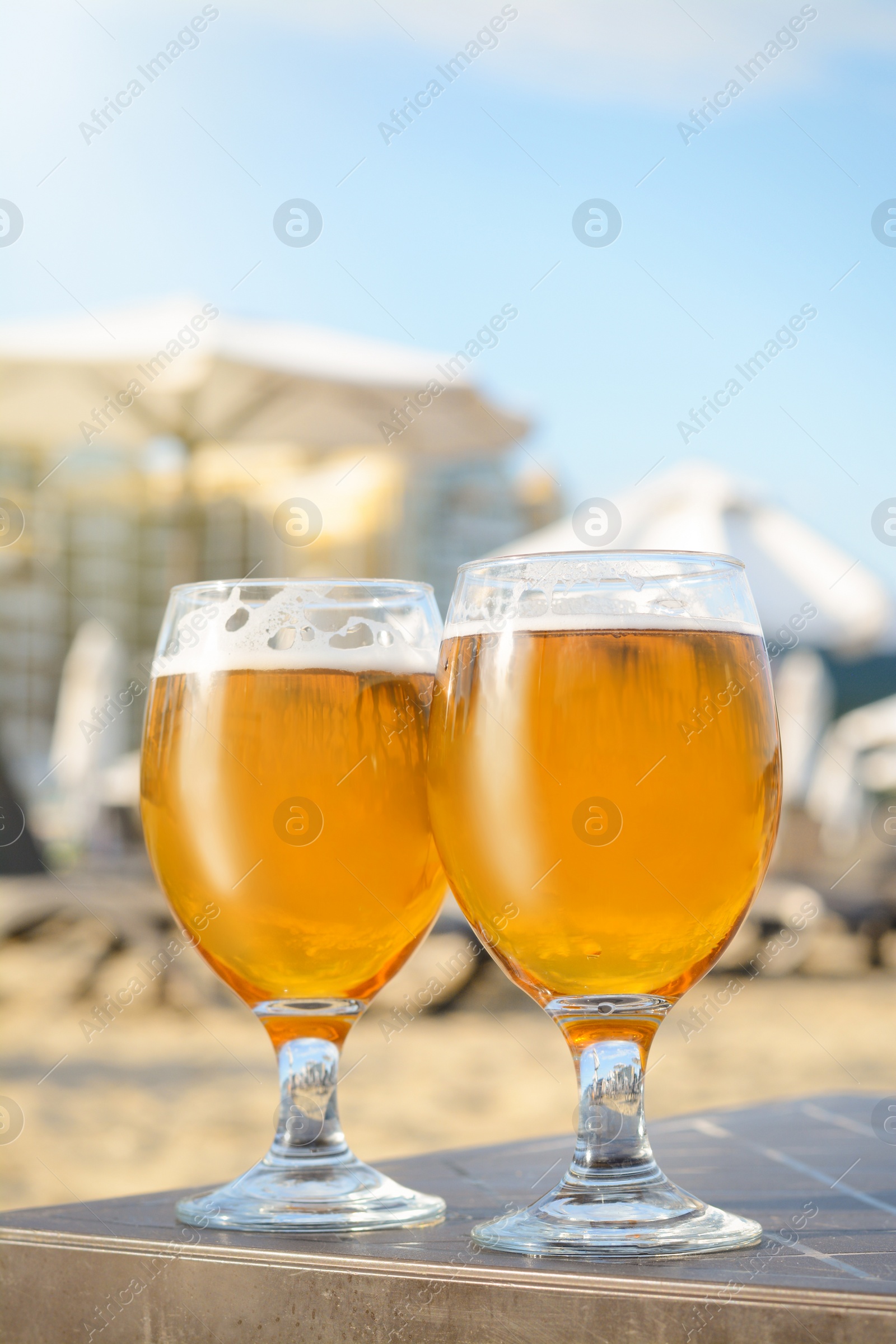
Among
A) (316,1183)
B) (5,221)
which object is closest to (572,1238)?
(316,1183)

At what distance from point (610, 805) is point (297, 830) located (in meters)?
0.24

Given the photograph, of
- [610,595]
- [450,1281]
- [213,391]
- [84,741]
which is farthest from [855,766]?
[450,1281]

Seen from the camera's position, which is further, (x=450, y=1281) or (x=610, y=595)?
(x=610, y=595)

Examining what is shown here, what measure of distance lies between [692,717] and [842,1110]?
73 centimetres

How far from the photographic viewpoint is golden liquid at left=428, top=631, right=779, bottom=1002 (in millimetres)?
809

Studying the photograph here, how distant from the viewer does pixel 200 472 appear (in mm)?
11125

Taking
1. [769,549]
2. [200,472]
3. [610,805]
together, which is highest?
[200,472]

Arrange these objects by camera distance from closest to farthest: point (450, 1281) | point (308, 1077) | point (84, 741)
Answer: point (450, 1281), point (308, 1077), point (84, 741)

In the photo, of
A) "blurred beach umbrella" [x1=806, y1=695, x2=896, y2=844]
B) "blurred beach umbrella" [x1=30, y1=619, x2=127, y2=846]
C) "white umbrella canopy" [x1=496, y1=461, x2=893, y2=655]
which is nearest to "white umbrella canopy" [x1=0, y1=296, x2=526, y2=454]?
"white umbrella canopy" [x1=496, y1=461, x2=893, y2=655]

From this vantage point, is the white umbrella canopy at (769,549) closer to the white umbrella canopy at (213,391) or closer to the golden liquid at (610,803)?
the white umbrella canopy at (213,391)

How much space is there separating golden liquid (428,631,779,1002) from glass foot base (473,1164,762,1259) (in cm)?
11

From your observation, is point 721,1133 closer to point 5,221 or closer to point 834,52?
point 5,221

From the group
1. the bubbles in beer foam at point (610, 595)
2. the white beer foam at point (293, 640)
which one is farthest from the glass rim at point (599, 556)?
the white beer foam at point (293, 640)

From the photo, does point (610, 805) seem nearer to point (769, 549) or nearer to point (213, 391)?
point (213, 391)
